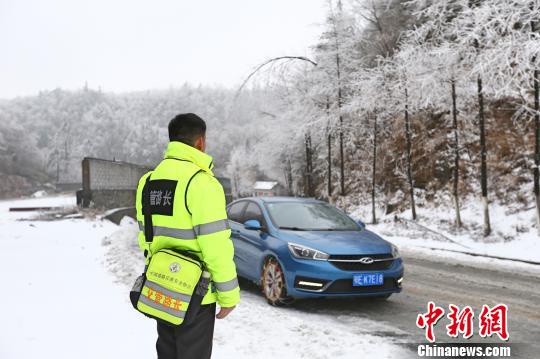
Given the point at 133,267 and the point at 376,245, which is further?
the point at 133,267

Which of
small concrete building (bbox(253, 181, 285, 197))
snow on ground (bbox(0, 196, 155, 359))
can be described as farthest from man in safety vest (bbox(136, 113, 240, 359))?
small concrete building (bbox(253, 181, 285, 197))

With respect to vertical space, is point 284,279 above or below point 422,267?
above

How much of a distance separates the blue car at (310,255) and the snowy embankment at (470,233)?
5.93 meters

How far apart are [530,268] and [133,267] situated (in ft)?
27.1

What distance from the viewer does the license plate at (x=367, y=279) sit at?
6.15 meters

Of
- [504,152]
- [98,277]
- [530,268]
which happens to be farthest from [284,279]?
[504,152]

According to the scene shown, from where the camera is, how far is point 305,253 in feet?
20.8

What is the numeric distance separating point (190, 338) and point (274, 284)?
164 inches

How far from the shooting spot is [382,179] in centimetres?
2711

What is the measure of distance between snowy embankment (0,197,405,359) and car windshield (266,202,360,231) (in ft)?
4.15

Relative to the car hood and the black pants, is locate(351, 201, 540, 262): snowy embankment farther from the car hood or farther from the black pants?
the black pants

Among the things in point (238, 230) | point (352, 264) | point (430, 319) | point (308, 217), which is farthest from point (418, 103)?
point (430, 319)

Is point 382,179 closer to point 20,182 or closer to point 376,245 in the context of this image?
point 376,245

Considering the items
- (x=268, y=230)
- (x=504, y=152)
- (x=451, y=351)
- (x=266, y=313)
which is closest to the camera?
(x=451, y=351)
